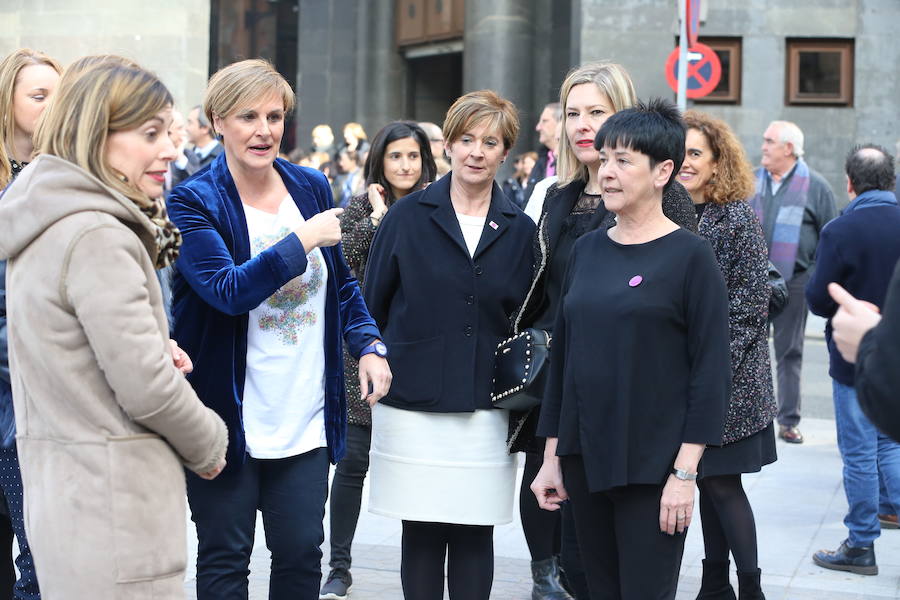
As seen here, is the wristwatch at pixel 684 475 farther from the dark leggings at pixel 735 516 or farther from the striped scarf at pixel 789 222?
the striped scarf at pixel 789 222

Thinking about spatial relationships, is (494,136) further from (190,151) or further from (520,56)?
(520,56)

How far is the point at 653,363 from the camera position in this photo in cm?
391

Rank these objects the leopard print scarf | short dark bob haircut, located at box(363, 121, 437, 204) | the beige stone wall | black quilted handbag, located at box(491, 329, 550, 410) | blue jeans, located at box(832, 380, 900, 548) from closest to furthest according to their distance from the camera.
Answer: the leopard print scarf < black quilted handbag, located at box(491, 329, 550, 410) < blue jeans, located at box(832, 380, 900, 548) < short dark bob haircut, located at box(363, 121, 437, 204) < the beige stone wall

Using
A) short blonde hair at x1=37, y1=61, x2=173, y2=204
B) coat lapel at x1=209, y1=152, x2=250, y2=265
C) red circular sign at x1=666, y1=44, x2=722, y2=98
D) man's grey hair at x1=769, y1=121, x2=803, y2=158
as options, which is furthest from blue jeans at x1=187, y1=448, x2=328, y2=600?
red circular sign at x1=666, y1=44, x2=722, y2=98

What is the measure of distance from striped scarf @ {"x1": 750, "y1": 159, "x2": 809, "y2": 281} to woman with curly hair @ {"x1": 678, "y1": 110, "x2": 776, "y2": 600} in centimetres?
437

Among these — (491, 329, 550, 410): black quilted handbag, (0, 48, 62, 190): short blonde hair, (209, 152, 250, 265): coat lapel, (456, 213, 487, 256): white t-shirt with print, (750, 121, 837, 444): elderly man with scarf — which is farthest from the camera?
(750, 121, 837, 444): elderly man with scarf

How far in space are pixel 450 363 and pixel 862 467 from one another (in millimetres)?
2700

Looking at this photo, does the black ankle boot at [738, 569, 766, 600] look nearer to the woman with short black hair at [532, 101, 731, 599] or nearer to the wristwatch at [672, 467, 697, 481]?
the woman with short black hair at [532, 101, 731, 599]

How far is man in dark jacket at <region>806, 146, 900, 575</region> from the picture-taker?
630 centimetres

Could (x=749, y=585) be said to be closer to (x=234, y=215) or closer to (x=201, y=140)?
(x=234, y=215)

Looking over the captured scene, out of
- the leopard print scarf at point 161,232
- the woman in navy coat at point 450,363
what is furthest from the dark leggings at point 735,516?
the leopard print scarf at point 161,232

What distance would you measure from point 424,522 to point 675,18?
13.4 meters

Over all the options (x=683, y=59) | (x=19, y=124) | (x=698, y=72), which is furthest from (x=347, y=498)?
(x=698, y=72)

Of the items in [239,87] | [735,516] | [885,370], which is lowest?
[735,516]
